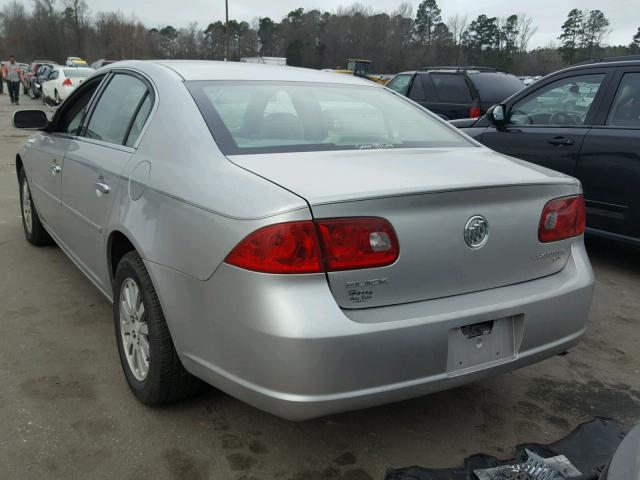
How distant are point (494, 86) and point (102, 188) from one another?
311 inches

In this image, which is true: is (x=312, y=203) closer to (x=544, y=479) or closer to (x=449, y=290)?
(x=449, y=290)

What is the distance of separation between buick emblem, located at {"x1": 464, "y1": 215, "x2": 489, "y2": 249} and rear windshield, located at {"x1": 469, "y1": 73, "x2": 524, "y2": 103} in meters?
7.59

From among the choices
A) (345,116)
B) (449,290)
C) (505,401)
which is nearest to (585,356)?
(505,401)

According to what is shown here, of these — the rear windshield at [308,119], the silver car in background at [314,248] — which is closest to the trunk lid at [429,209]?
the silver car in background at [314,248]

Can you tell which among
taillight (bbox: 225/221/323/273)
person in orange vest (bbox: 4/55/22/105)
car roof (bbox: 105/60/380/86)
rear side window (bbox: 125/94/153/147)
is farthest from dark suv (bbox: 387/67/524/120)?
person in orange vest (bbox: 4/55/22/105)

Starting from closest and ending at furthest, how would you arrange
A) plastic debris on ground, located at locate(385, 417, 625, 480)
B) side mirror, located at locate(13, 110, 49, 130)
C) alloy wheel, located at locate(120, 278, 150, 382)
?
plastic debris on ground, located at locate(385, 417, 625, 480), alloy wheel, located at locate(120, 278, 150, 382), side mirror, located at locate(13, 110, 49, 130)

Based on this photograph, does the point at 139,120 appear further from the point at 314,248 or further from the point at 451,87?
the point at 451,87

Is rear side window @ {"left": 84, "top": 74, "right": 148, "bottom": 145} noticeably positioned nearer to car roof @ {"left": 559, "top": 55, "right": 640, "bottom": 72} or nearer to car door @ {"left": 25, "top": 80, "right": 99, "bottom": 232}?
car door @ {"left": 25, "top": 80, "right": 99, "bottom": 232}

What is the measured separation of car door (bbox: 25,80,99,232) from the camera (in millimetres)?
3842

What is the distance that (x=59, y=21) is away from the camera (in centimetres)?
8438

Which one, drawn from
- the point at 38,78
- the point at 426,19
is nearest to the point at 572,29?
the point at 426,19

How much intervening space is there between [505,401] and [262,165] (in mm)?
1693

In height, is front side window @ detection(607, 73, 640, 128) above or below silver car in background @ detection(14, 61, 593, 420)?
above

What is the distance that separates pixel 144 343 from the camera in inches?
105
